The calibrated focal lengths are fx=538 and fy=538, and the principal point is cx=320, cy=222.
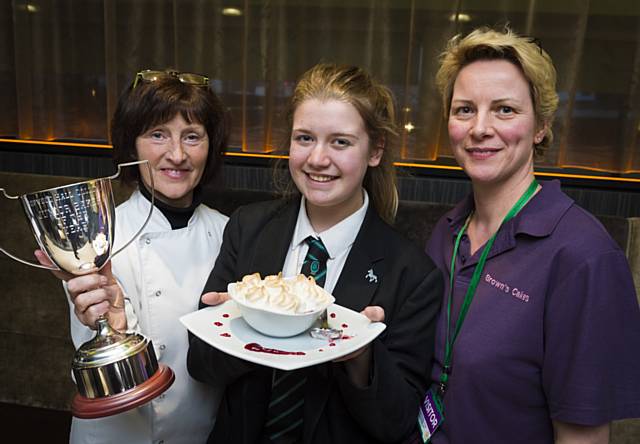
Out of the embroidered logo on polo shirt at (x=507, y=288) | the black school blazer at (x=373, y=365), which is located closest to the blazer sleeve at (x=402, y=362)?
the black school blazer at (x=373, y=365)

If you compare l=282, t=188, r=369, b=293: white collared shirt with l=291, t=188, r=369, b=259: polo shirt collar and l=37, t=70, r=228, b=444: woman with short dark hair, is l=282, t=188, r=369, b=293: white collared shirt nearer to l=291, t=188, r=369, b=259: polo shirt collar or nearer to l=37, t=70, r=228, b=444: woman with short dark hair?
l=291, t=188, r=369, b=259: polo shirt collar

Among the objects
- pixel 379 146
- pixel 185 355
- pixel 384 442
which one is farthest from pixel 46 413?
pixel 379 146

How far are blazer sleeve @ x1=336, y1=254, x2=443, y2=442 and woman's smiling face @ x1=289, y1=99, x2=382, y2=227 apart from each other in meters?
0.27

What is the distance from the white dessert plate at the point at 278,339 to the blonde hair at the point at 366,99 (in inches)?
17.6

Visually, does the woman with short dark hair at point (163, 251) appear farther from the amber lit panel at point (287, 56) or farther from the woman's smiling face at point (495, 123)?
the amber lit panel at point (287, 56)

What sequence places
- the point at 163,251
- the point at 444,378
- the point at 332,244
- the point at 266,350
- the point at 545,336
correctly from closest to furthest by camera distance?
the point at 266,350
the point at 545,336
the point at 444,378
the point at 332,244
the point at 163,251

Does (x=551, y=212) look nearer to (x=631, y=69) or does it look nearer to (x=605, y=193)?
(x=605, y=193)

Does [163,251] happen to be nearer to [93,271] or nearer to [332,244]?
[93,271]

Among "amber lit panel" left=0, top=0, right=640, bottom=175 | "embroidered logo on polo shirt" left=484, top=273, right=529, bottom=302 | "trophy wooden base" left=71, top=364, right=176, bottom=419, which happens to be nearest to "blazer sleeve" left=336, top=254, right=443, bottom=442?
"embroidered logo on polo shirt" left=484, top=273, right=529, bottom=302

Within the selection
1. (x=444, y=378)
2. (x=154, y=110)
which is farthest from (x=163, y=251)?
(x=444, y=378)

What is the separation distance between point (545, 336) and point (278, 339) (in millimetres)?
582

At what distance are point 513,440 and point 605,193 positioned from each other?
1.46 m

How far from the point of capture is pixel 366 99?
134 centimetres

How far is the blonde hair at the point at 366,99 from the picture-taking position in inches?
52.2
